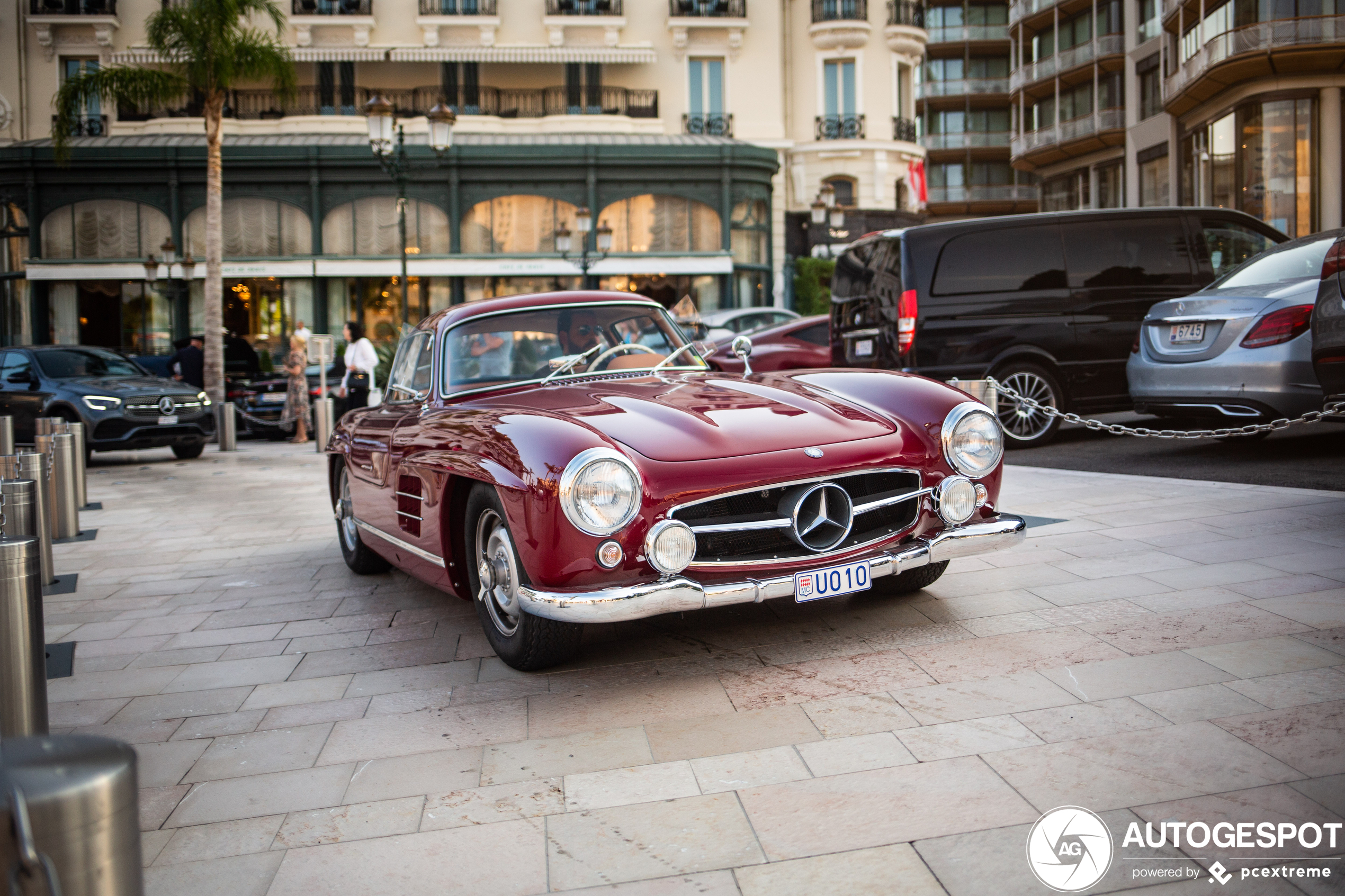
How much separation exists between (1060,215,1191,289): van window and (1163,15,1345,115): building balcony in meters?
13.5

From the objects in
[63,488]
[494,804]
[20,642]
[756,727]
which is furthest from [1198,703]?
[63,488]

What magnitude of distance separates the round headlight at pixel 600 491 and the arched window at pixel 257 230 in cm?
2993

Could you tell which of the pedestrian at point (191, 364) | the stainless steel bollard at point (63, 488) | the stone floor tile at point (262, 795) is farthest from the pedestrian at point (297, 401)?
the stone floor tile at point (262, 795)

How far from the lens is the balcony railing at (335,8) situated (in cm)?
3475

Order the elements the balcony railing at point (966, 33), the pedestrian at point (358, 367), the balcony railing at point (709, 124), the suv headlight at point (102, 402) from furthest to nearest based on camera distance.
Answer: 1. the balcony railing at point (966, 33)
2. the balcony railing at point (709, 124)
3. the pedestrian at point (358, 367)
4. the suv headlight at point (102, 402)

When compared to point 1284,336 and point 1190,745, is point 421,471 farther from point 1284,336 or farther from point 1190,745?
point 1284,336

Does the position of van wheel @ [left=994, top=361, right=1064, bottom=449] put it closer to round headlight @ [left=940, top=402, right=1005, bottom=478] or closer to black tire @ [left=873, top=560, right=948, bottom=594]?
black tire @ [left=873, top=560, right=948, bottom=594]

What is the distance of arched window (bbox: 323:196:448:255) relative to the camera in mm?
31750

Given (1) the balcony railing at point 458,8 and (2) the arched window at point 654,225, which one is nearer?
(2) the arched window at point 654,225

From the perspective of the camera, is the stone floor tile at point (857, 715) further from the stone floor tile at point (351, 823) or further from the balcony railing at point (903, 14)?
the balcony railing at point (903, 14)

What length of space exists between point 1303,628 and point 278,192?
3170 centimetres

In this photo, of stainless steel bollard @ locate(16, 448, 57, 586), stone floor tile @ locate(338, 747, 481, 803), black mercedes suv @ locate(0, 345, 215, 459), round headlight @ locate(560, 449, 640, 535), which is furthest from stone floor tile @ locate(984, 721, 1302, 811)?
black mercedes suv @ locate(0, 345, 215, 459)

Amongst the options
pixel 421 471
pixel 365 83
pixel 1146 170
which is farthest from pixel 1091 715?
pixel 365 83

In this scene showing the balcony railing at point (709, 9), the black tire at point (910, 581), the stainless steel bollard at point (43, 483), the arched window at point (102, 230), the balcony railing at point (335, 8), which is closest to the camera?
the black tire at point (910, 581)
